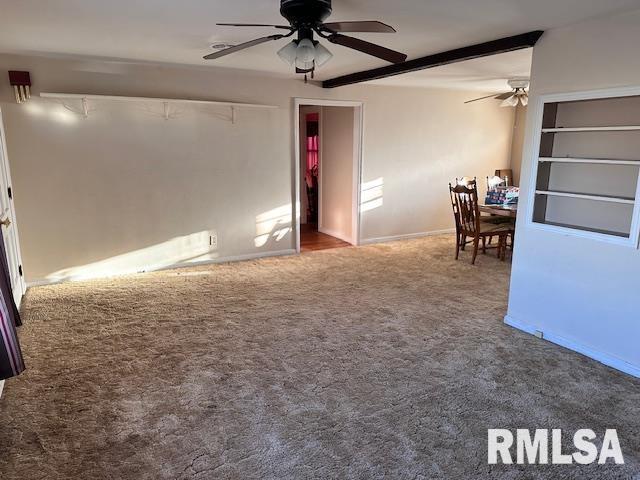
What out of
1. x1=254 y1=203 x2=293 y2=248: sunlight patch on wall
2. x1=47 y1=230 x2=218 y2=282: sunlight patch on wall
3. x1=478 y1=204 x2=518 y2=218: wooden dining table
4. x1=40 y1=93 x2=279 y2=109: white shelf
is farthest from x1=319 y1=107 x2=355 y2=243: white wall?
x1=47 y1=230 x2=218 y2=282: sunlight patch on wall

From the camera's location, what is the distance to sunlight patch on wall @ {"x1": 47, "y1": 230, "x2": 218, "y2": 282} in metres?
4.64

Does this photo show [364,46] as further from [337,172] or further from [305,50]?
[337,172]

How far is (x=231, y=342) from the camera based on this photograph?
10.5ft

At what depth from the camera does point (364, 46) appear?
2.39m

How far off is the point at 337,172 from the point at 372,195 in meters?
0.75

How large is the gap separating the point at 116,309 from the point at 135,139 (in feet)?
6.15

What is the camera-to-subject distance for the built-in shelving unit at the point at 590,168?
2877 mm

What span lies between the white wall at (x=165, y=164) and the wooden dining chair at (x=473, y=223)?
4.19 ft

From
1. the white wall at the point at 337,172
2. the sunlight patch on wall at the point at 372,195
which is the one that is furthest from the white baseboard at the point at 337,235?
the sunlight patch on wall at the point at 372,195

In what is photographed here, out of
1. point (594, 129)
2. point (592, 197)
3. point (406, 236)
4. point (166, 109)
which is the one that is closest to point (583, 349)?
point (592, 197)

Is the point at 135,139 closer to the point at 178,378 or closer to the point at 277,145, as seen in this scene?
the point at 277,145

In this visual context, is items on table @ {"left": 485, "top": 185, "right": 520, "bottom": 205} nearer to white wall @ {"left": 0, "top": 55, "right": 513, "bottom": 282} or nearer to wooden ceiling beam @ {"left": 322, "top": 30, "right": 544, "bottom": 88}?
white wall @ {"left": 0, "top": 55, "right": 513, "bottom": 282}

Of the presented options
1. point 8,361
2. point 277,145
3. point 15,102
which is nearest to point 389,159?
point 277,145

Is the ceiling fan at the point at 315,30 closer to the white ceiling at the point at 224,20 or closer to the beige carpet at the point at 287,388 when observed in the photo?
the white ceiling at the point at 224,20
